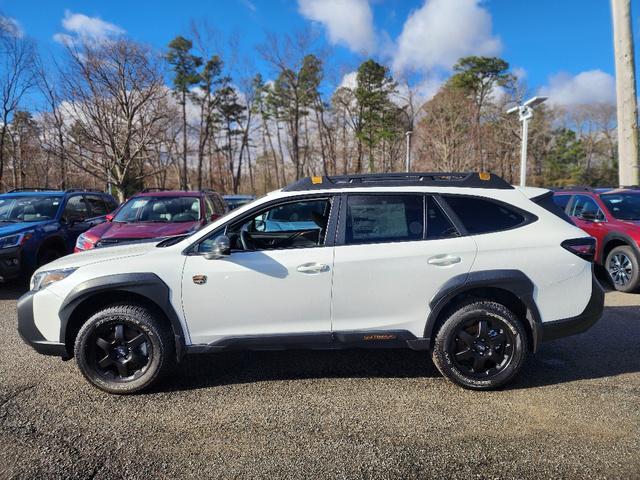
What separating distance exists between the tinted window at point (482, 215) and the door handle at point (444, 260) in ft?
0.92

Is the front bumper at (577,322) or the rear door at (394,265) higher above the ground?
the rear door at (394,265)

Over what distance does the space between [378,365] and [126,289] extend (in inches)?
92.2

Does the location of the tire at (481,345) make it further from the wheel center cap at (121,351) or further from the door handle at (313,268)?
the wheel center cap at (121,351)

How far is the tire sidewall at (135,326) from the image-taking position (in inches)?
129

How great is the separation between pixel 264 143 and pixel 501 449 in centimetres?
4913

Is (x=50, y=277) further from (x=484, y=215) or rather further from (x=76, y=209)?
(x=76, y=209)

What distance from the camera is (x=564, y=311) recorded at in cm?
334

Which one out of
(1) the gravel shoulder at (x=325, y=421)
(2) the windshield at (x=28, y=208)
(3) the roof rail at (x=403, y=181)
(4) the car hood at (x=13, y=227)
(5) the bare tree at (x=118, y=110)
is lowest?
(1) the gravel shoulder at (x=325, y=421)

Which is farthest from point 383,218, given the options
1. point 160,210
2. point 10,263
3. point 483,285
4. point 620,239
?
point 10,263

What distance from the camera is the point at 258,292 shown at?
326 centimetres

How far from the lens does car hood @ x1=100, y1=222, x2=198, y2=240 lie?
6188mm

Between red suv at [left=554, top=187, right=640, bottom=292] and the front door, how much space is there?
19.0 feet

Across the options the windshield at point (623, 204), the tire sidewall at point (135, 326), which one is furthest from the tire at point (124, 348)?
the windshield at point (623, 204)

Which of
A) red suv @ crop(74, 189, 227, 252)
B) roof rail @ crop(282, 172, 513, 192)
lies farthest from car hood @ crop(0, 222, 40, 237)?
roof rail @ crop(282, 172, 513, 192)
